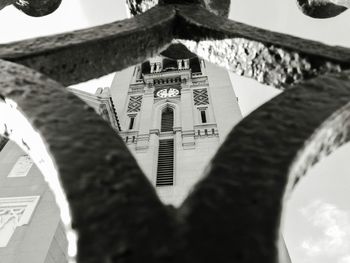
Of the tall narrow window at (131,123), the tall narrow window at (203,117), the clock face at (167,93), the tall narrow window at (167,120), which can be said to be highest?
the clock face at (167,93)

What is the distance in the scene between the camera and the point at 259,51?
42.4 inches

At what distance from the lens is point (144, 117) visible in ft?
64.2

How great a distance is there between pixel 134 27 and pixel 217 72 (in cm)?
2270

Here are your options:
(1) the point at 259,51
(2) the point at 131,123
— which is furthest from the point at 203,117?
(1) the point at 259,51

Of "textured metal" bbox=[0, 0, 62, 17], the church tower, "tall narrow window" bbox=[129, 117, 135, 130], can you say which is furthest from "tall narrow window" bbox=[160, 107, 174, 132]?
"textured metal" bbox=[0, 0, 62, 17]

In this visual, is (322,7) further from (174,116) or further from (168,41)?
(174,116)

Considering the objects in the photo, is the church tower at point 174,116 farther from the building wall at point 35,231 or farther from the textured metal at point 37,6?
the textured metal at point 37,6

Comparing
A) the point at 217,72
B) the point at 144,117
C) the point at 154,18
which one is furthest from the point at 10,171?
the point at 217,72

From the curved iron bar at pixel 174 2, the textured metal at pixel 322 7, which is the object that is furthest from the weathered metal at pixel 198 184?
the textured metal at pixel 322 7

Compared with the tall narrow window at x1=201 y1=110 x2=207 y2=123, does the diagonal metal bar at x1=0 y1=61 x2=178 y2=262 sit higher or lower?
higher

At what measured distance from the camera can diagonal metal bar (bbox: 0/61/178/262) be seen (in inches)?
17.8

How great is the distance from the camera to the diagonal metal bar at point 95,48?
3.22ft

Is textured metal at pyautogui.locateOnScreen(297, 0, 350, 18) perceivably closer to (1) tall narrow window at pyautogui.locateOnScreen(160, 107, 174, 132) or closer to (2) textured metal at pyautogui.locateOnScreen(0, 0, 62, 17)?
(2) textured metal at pyautogui.locateOnScreen(0, 0, 62, 17)

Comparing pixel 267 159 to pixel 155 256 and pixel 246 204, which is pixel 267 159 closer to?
pixel 246 204
